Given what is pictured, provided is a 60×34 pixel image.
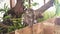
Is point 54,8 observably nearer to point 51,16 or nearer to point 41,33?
point 51,16

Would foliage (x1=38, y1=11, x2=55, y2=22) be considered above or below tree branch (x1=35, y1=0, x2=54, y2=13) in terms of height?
below

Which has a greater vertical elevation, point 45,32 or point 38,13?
point 38,13

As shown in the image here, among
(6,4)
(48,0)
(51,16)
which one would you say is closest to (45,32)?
(51,16)

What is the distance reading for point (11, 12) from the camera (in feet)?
6.69

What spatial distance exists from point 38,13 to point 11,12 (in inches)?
10.9

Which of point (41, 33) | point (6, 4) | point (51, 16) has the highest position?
point (6, 4)

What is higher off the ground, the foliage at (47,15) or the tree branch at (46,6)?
the tree branch at (46,6)

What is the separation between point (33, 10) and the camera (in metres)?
2.05

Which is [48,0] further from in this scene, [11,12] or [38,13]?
[11,12]

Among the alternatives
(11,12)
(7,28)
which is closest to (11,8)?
(11,12)

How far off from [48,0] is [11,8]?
389 mm

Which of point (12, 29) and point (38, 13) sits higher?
point (38, 13)

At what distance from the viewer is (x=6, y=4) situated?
2037 mm

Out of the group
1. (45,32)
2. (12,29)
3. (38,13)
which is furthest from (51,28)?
(12,29)
